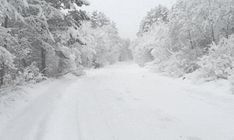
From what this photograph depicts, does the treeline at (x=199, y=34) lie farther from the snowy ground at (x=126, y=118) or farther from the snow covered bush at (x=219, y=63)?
the snowy ground at (x=126, y=118)

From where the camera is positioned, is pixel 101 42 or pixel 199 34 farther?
pixel 101 42

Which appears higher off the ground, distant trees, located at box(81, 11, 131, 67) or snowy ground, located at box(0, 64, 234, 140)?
distant trees, located at box(81, 11, 131, 67)

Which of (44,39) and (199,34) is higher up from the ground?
(199,34)

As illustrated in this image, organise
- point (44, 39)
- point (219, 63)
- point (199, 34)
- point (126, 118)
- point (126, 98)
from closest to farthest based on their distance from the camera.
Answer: point (126, 118) < point (126, 98) < point (219, 63) < point (44, 39) < point (199, 34)

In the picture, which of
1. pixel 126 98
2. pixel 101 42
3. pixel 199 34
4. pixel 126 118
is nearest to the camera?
pixel 126 118

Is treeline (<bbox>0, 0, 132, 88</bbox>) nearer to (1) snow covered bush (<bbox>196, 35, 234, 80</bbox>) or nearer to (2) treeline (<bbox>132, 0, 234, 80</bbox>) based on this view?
(2) treeline (<bbox>132, 0, 234, 80</bbox>)

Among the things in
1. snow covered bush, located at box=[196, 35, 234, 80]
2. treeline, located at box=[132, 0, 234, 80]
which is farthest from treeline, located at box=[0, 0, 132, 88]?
snow covered bush, located at box=[196, 35, 234, 80]

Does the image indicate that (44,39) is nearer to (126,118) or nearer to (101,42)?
(126,118)

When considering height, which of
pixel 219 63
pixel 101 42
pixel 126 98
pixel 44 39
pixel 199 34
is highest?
pixel 101 42

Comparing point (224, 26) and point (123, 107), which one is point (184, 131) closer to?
point (123, 107)

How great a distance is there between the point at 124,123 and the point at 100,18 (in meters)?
58.6

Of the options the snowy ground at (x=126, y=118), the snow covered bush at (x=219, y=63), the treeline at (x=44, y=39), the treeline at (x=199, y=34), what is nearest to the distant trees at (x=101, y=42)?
the treeline at (x=44, y=39)

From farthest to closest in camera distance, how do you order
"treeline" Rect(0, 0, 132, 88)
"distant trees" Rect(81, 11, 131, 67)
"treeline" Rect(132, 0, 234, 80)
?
"distant trees" Rect(81, 11, 131, 67), "treeline" Rect(132, 0, 234, 80), "treeline" Rect(0, 0, 132, 88)

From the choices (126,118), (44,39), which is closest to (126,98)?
(126,118)
